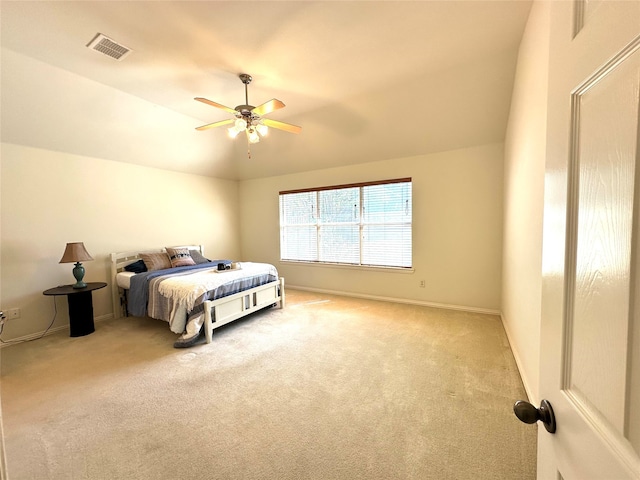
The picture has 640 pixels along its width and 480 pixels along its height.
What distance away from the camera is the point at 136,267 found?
402 cm

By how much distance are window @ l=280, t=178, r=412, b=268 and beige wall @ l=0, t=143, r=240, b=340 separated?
1.99m

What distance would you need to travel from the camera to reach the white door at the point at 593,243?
1.40 feet

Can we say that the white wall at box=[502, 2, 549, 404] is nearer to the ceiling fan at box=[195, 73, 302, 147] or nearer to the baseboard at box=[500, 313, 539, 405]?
the baseboard at box=[500, 313, 539, 405]

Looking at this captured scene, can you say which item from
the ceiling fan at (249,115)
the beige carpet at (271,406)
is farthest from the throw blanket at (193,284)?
the ceiling fan at (249,115)

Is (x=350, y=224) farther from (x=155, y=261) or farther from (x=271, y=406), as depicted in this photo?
(x=271, y=406)

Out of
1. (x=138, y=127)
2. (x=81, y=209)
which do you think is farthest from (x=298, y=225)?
(x=81, y=209)

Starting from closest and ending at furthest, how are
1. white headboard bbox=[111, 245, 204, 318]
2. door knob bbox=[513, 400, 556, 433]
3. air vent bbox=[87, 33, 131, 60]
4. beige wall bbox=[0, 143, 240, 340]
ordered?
door knob bbox=[513, 400, 556, 433]
air vent bbox=[87, 33, 131, 60]
beige wall bbox=[0, 143, 240, 340]
white headboard bbox=[111, 245, 204, 318]

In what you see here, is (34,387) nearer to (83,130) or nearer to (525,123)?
(83,130)

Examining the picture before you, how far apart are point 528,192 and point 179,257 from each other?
461cm

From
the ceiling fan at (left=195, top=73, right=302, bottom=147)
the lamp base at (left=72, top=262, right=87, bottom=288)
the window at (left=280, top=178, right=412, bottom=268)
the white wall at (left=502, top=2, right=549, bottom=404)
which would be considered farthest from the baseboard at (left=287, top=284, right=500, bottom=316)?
the lamp base at (left=72, top=262, right=87, bottom=288)

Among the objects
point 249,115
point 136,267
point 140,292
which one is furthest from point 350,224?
point 136,267

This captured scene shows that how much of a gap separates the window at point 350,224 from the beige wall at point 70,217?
199cm

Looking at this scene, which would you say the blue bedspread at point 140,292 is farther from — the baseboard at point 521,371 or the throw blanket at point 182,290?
the baseboard at point 521,371

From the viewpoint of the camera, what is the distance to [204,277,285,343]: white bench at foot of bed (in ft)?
10.2
